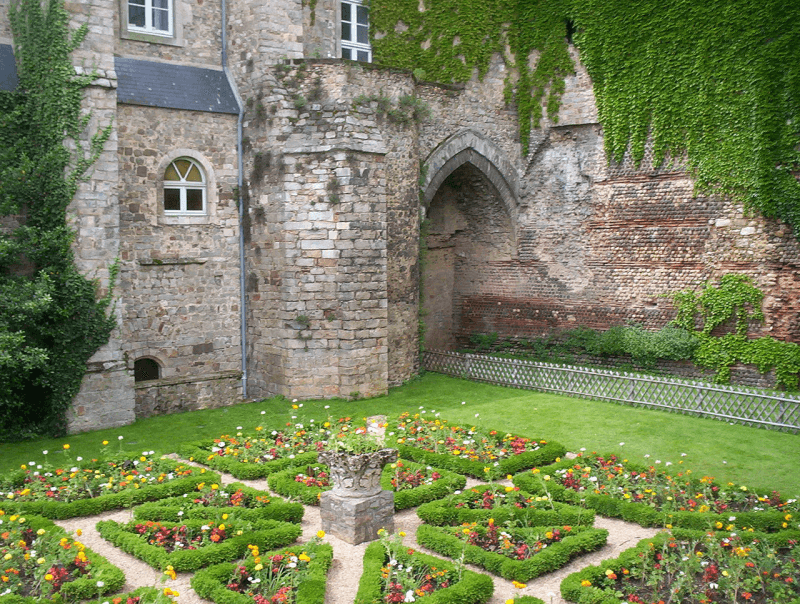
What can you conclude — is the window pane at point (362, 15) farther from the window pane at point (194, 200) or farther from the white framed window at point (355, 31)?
the window pane at point (194, 200)

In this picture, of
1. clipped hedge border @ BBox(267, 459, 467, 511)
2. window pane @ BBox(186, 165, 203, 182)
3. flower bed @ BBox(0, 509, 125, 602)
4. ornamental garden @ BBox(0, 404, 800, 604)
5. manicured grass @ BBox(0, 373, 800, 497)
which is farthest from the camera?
window pane @ BBox(186, 165, 203, 182)

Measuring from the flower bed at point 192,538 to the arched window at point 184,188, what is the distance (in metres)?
Answer: 7.17

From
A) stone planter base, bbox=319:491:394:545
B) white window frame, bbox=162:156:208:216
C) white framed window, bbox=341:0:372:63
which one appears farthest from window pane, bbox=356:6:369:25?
stone planter base, bbox=319:491:394:545

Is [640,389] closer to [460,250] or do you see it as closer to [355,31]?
[460,250]

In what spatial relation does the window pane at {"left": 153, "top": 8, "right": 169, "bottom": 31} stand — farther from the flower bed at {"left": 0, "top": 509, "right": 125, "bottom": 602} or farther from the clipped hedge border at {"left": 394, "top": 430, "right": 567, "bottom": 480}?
the flower bed at {"left": 0, "top": 509, "right": 125, "bottom": 602}

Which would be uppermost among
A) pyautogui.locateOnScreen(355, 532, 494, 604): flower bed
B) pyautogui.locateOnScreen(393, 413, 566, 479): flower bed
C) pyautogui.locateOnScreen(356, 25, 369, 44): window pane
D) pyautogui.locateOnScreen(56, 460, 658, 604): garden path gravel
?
pyautogui.locateOnScreen(356, 25, 369, 44): window pane

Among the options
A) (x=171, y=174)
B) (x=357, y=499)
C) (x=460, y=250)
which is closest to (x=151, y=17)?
(x=171, y=174)

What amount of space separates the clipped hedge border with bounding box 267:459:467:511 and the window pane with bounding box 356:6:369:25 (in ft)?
35.8

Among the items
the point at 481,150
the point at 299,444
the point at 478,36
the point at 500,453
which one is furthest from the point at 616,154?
the point at 299,444

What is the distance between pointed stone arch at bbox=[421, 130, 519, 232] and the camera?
55.4 feet

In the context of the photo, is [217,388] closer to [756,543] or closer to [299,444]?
[299,444]

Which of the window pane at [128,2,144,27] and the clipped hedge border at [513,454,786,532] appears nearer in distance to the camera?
the clipped hedge border at [513,454,786,532]

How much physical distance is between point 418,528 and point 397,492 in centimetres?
115

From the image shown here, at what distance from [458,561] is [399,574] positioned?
593mm
